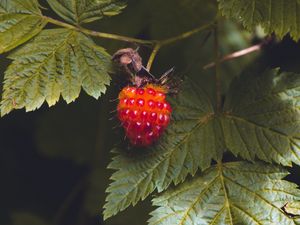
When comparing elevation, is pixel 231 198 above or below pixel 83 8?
below

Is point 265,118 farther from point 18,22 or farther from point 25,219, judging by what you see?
point 25,219

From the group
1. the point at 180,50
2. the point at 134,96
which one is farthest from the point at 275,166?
the point at 180,50

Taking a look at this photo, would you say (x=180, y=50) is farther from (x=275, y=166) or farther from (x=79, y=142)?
(x=275, y=166)

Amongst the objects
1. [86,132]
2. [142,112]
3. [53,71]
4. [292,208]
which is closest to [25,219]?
[86,132]

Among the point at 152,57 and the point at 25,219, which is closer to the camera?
the point at 152,57

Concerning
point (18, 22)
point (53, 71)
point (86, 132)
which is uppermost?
point (18, 22)

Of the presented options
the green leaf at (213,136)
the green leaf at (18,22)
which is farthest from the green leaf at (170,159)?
the green leaf at (18,22)
